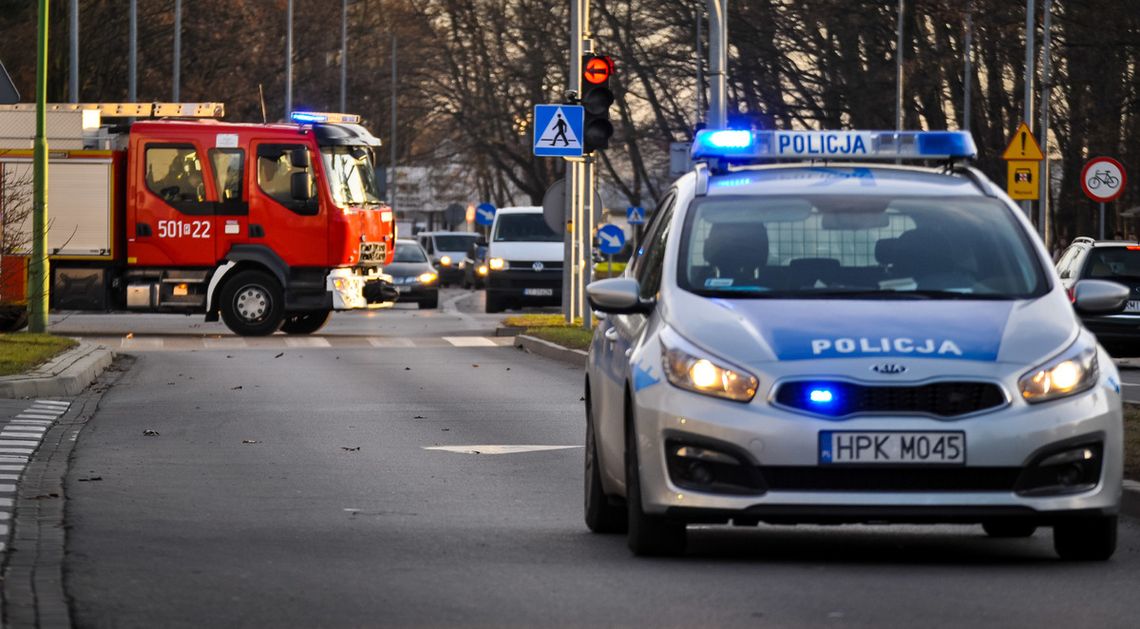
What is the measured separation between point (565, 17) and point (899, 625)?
5851 centimetres

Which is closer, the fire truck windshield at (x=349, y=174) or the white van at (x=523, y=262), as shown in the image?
the fire truck windshield at (x=349, y=174)

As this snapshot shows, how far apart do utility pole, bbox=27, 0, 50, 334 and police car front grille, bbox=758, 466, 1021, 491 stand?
21067 millimetres

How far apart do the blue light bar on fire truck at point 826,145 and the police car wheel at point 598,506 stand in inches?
49.4

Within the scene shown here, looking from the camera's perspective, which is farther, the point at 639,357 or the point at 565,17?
the point at 565,17

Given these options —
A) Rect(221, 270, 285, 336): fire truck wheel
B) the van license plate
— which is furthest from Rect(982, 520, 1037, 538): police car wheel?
Rect(221, 270, 285, 336): fire truck wheel

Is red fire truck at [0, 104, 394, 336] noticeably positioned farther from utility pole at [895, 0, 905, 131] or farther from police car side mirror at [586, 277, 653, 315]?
police car side mirror at [586, 277, 653, 315]

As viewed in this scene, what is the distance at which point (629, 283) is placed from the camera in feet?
31.8

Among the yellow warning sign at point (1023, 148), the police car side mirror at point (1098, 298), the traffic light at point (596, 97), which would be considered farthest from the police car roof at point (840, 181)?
the yellow warning sign at point (1023, 148)

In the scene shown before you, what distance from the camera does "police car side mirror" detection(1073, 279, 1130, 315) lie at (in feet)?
31.7

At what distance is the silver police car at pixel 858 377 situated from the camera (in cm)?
877

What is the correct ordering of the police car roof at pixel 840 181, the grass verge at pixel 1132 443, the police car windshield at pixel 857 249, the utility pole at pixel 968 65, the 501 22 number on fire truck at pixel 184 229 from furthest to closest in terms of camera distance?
the utility pole at pixel 968 65 < the 501 22 number on fire truck at pixel 184 229 < the grass verge at pixel 1132 443 < the police car roof at pixel 840 181 < the police car windshield at pixel 857 249

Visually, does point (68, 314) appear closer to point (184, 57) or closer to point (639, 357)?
point (184, 57)

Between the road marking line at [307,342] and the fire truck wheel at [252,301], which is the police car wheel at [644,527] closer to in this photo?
the road marking line at [307,342]

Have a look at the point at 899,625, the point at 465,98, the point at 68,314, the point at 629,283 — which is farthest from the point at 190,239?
the point at 465,98
